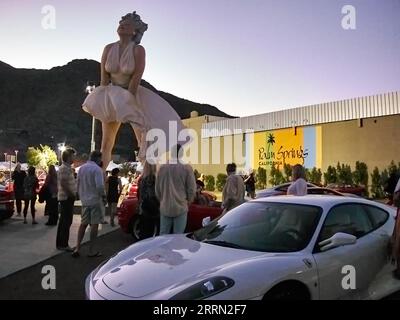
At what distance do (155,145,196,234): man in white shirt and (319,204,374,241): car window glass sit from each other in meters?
2.41

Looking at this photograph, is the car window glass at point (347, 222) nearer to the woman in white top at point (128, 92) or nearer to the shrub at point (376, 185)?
the woman in white top at point (128, 92)

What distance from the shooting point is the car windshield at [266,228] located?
14.8 feet

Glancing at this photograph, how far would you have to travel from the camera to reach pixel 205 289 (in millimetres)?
3617

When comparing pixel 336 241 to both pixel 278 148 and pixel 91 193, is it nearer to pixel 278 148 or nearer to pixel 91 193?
pixel 91 193

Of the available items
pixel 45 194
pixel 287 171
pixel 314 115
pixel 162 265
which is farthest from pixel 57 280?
pixel 314 115

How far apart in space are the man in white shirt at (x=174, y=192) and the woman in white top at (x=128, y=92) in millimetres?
3706

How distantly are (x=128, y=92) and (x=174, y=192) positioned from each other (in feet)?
14.7

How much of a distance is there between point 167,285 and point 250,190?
18.9 m

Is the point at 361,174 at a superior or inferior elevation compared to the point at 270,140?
inferior

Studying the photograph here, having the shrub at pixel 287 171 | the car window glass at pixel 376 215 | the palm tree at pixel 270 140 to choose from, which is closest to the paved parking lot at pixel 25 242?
the car window glass at pixel 376 215

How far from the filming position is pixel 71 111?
128250 mm

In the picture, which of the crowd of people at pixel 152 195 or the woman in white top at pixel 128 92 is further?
the woman in white top at pixel 128 92

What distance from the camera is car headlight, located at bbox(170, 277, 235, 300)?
3.57 metres
